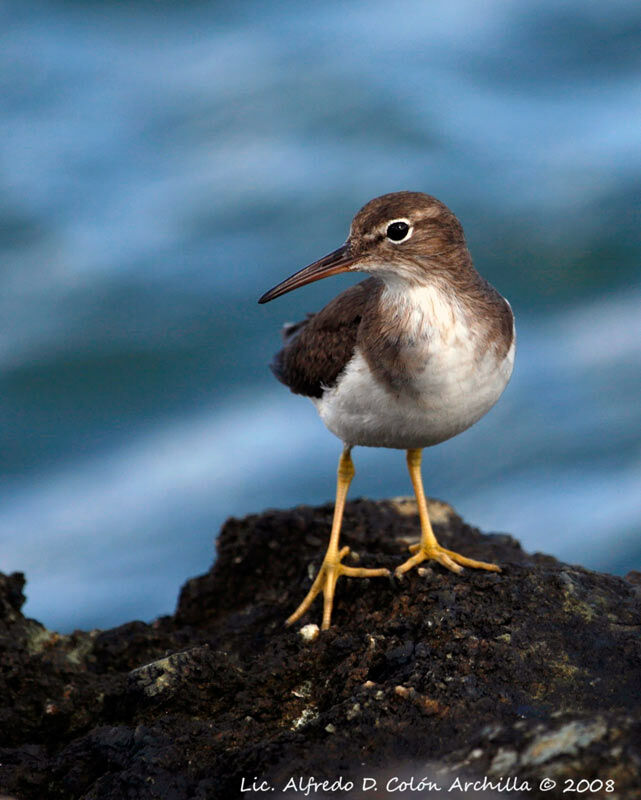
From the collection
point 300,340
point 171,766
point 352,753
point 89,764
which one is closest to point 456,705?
point 352,753

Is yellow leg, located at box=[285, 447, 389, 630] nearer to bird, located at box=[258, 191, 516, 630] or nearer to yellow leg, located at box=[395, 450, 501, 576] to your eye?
bird, located at box=[258, 191, 516, 630]

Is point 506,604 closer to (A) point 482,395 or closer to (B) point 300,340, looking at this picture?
(A) point 482,395

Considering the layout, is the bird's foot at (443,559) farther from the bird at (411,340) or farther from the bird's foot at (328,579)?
the bird's foot at (328,579)

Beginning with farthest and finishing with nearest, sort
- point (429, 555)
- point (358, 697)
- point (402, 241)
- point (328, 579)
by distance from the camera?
point (429, 555) → point (328, 579) → point (402, 241) → point (358, 697)

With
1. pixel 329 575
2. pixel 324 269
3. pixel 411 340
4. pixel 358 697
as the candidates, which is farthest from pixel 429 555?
pixel 358 697

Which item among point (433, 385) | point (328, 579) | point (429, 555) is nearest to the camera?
point (433, 385)

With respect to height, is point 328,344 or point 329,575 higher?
point 328,344

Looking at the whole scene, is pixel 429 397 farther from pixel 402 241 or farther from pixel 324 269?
pixel 324 269
